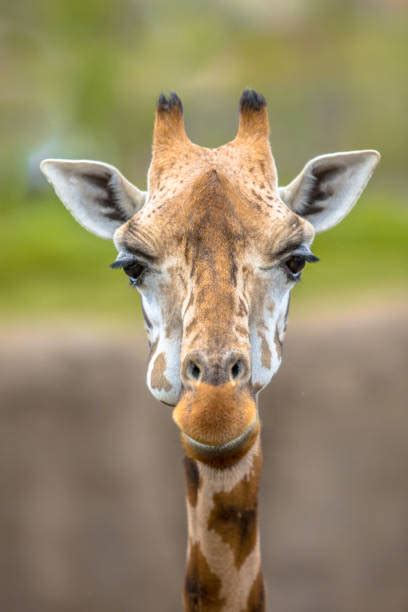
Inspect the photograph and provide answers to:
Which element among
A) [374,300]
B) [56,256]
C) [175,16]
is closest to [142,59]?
[175,16]

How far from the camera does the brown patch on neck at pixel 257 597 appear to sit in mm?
5211

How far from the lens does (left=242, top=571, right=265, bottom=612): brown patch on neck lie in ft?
17.1

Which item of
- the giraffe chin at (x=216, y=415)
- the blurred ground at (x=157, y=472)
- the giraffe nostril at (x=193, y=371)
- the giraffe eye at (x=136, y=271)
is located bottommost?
the blurred ground at (x=157, y=472)

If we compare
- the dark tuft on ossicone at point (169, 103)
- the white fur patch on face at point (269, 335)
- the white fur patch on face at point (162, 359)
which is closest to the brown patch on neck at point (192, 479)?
the white fur patch on face at point (162, 359)

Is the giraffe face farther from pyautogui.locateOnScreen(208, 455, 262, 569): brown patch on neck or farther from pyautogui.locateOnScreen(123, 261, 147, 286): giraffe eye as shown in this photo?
pyautogui.locateOnScreen(208, 455, 262, 569): brown patch on neck

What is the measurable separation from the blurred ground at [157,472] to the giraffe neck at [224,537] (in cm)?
517

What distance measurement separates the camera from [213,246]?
478 centimetres

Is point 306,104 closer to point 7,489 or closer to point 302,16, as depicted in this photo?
→ point 302,16

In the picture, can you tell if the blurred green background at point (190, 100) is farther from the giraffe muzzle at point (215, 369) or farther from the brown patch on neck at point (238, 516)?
the giraffe muzzle at point (215, 369)

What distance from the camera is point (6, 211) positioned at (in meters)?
13.7

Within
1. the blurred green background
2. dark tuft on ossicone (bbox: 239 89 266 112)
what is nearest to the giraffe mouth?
dark tuft on ossicone (bbox: 239 89 266 112)

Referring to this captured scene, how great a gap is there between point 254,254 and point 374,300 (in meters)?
6.71

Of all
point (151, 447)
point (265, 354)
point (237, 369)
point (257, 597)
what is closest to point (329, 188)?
point (265, 354)

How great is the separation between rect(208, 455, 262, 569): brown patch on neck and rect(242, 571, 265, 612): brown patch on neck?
5.9 inches
